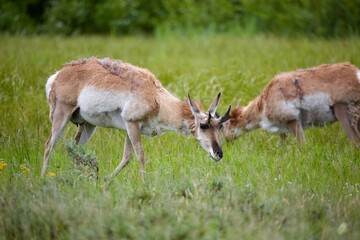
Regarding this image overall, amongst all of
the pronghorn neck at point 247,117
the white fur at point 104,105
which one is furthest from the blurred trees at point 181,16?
the white fur at point 104,105

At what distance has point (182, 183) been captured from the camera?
7.07 m

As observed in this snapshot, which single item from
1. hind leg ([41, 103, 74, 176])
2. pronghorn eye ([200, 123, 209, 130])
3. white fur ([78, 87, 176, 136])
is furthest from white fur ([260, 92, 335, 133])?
hind leg ([41, 103, 74, 176])

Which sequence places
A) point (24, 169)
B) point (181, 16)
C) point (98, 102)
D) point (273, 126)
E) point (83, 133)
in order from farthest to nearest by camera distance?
1. point (181, 16)
2. point (273, 126)
3. point (83, 133)
4. point (98, 102)
5. point (24, 169)

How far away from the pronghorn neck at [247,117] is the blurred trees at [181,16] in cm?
874

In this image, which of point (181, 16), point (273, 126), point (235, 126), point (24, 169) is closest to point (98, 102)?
point (24, 169)

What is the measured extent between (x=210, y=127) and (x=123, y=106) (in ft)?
3.61

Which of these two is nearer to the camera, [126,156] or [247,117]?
[126,156]

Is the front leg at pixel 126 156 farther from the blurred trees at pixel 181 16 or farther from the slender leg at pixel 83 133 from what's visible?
the blurred trees at pixel 181 16

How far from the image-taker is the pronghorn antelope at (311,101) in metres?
9.43

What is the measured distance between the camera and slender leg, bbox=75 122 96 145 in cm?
895

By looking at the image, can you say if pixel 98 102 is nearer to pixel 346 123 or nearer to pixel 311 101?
pixel 311 101

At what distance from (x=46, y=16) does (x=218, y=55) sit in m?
8.88

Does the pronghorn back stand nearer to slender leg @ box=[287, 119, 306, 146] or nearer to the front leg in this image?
the front leg

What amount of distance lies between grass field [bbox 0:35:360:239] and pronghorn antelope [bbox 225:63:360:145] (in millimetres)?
282
